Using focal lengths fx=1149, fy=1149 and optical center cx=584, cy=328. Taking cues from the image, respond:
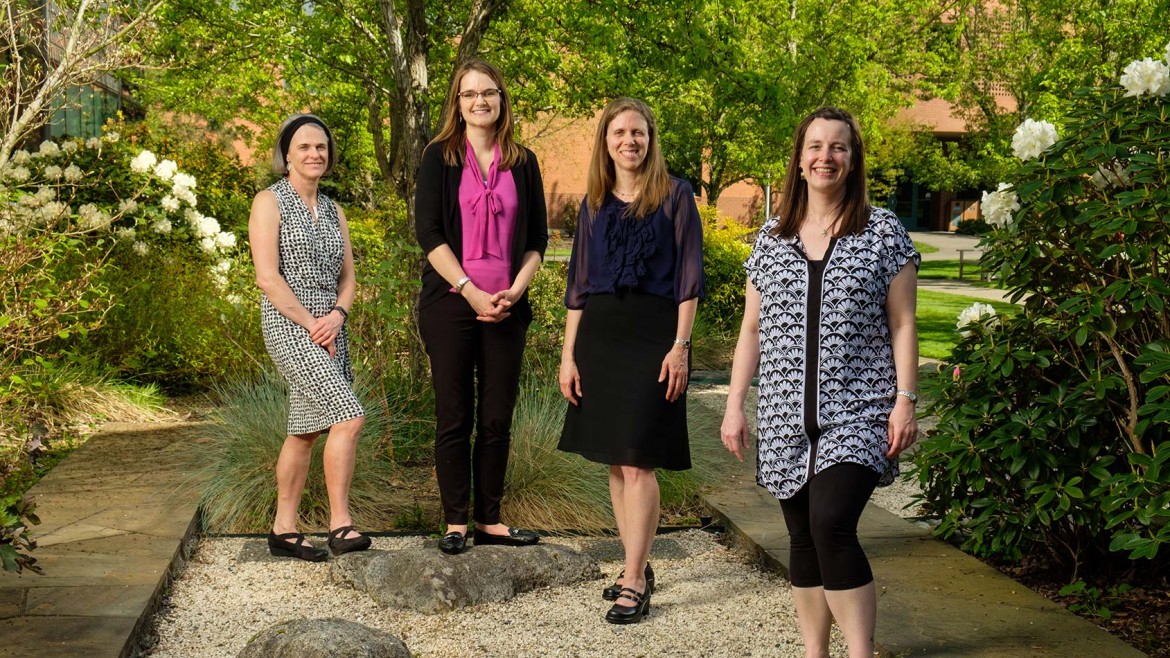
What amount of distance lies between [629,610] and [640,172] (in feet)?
5.39

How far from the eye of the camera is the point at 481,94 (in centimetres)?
473

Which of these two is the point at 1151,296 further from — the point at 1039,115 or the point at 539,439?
the point at 1039,115

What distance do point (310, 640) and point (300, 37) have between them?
32.9 ft

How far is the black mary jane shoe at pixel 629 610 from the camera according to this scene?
14.0 ft

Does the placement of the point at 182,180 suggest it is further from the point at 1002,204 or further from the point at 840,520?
the point at 840,520

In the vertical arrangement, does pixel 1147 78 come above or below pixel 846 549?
above

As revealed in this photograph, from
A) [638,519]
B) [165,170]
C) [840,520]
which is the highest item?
[165,170]

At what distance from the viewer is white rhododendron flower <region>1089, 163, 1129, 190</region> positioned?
404cm

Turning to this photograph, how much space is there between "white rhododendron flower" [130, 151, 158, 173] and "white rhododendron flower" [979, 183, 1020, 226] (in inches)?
329

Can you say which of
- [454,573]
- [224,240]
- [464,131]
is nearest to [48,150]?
[224,240]

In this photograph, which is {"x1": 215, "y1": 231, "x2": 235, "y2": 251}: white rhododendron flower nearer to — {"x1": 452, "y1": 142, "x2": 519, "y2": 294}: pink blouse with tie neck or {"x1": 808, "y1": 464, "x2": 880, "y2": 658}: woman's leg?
{"x1": 452, "y1": 142, "x2": 519, "y2": 294}: pink blouse with tie neck

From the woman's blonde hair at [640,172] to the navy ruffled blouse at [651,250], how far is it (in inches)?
1.3

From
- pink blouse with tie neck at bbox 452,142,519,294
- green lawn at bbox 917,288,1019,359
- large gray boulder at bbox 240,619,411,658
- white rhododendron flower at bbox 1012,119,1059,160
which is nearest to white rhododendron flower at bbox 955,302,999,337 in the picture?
white rhododendron flower at bbox 1012,119,1059,160

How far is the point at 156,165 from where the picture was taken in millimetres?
10734
